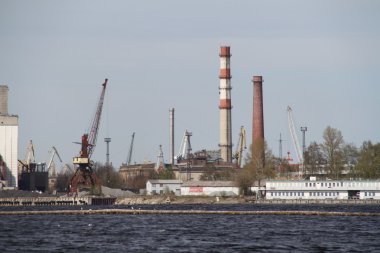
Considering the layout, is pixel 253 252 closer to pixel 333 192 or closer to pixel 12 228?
pixel 12 228

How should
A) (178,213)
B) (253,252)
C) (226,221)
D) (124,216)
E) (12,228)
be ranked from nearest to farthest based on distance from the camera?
(253,252)
(12,228)
(226,221)
(124,216)
(178,213)

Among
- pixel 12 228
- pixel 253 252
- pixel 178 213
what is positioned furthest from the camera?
pixel 178 213

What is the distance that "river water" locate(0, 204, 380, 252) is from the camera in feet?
270

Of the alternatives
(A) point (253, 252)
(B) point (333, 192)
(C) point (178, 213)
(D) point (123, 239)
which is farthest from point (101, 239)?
(B) point (333, 192)

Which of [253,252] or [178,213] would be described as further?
[178,213]

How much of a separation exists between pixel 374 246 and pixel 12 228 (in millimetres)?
42492

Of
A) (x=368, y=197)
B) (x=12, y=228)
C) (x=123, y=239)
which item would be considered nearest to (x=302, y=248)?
(x=123, y=239)

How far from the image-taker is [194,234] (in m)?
97.4

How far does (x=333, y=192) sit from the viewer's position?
19925cm

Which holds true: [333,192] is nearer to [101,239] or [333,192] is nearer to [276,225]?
[276,225]

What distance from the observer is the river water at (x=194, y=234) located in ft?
270

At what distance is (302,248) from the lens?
8075 centimetres

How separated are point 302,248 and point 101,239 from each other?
18983 mm

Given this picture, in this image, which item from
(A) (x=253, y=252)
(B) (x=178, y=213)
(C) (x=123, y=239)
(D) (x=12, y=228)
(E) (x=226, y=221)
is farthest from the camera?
(B) (x=178, y=213)
